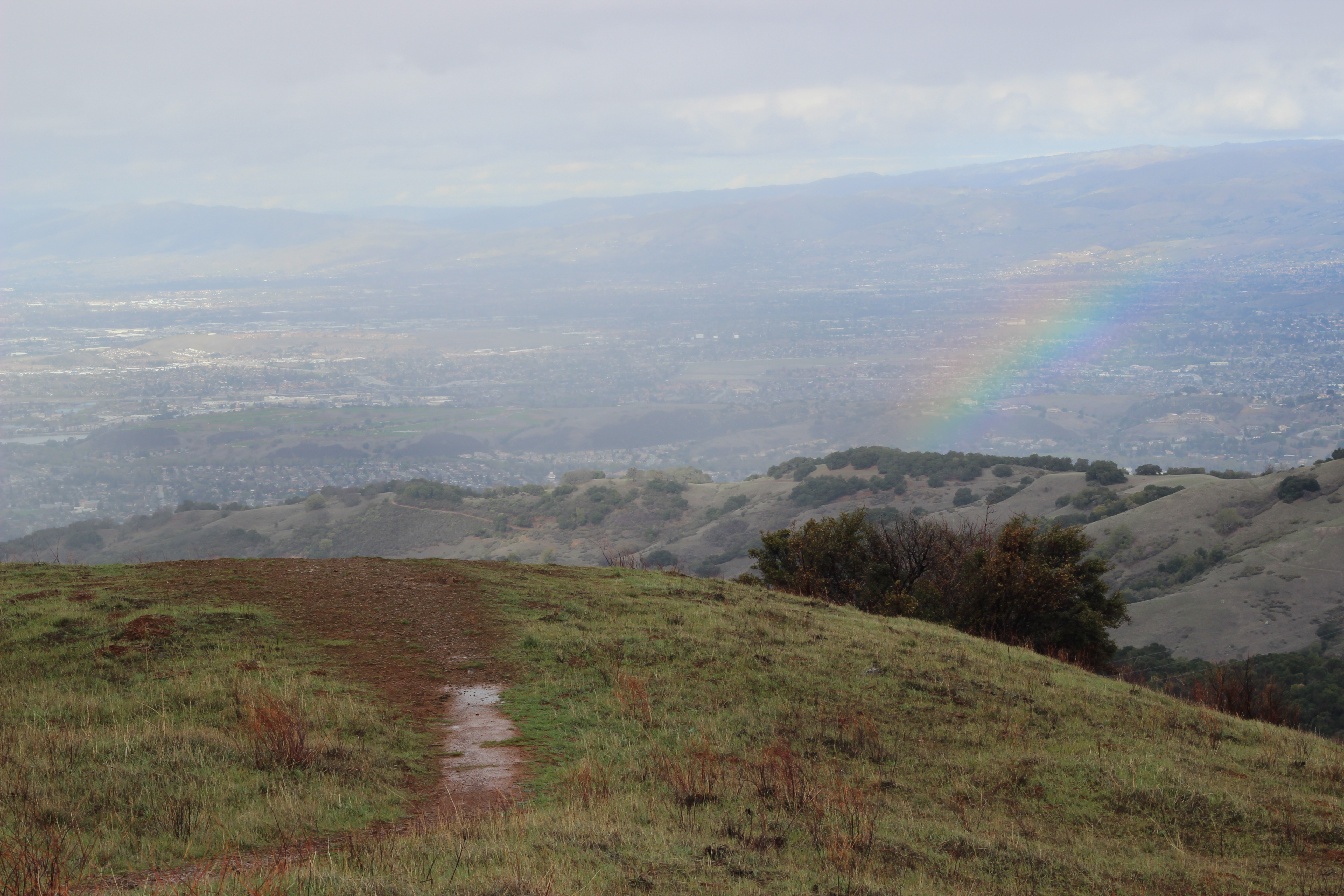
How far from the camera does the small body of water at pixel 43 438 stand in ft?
286

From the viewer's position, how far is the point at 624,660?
1183 centimetres

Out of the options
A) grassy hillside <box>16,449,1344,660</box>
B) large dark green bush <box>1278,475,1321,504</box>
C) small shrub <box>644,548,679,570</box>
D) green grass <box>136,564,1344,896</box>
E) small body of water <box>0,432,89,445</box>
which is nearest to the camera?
green grass <box>136,564,1344,896</box>

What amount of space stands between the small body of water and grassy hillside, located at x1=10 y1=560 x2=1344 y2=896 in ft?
307

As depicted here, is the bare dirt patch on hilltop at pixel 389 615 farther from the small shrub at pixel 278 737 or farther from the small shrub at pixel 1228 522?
the small shrub at pixel 1228 522

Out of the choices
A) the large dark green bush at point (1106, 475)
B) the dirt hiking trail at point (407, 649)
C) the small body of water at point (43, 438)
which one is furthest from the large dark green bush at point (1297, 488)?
the small body of water at point (43, 438)

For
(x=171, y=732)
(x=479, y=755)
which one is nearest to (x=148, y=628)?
(x=171, y=732)

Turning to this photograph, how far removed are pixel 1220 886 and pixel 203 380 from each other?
143m

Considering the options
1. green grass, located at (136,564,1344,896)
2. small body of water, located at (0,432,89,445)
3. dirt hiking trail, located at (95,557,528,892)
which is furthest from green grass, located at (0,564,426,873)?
small body of water, located at (0,432,89,445)

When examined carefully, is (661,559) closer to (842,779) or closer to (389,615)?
(389,615)

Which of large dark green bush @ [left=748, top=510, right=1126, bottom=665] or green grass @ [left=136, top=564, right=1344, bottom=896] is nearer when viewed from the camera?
green grass @ [left=136, top=564, right=1344, bottom=896]

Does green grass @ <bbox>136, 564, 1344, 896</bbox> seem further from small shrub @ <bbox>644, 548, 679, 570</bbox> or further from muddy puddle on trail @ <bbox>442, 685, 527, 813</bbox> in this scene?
small shrub @ <bbox>644, 548, 679, 570</bbox>

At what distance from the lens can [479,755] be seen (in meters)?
8.30

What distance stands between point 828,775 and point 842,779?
0.13 meters

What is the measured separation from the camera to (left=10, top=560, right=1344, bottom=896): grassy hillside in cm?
557
